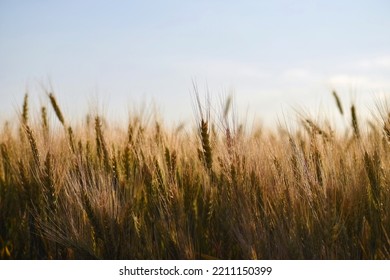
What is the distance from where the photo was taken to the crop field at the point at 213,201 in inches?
73.2

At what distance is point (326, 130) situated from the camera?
277cm

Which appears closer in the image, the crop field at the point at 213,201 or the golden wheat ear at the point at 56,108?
the crop field at the point at 213,201

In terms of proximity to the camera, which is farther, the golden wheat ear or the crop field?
the golden wheat ear

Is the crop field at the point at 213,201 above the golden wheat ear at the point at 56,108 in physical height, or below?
below

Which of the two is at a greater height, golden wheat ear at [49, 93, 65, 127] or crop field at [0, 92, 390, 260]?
golden wheat ear at [49, 93, 65, 127]

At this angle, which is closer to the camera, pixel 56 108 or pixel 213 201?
pixel 213 201

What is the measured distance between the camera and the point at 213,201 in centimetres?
219

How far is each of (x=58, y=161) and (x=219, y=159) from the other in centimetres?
78

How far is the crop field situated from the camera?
1859 millimetres

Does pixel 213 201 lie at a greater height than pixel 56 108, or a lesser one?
lesser
